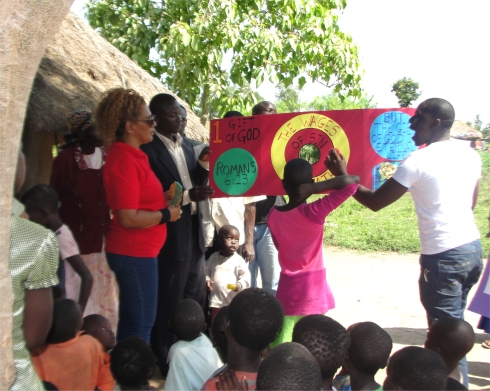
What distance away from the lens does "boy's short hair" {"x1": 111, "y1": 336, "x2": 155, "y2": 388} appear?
8.57 ft

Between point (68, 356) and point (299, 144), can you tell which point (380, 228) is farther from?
point (68, 356)

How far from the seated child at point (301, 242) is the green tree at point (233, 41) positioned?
4452 millimetres

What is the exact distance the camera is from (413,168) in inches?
118

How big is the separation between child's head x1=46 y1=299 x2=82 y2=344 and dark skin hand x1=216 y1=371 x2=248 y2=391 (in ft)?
2.71

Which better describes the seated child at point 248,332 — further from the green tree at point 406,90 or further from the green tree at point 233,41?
the green tree at point 406,90

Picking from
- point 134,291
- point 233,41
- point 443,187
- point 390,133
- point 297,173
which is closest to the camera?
point 443,187

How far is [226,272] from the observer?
462cm

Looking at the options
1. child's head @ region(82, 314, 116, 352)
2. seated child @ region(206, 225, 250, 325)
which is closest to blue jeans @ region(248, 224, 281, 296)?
seated child @ region(206, 225, 250, 325)

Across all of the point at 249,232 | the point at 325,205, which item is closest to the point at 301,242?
the point at 325,205

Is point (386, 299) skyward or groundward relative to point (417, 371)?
groundward

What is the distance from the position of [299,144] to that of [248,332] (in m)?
1.86

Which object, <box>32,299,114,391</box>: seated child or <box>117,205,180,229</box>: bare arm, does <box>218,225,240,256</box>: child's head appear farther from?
<box>32,299,114,391</box>: seated child

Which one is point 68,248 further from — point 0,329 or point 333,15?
point 333,15

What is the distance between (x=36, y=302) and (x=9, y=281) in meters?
0.13
